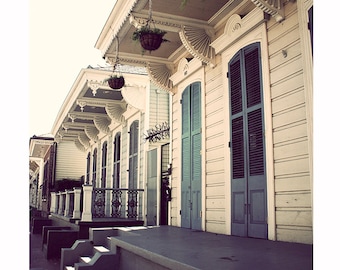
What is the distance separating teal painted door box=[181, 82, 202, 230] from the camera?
233 inches

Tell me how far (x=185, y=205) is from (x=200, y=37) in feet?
9.40

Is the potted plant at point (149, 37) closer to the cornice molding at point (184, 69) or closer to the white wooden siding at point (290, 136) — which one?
the white wooden siding at point (290, 136)

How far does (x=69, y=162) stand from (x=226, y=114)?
14.3 m

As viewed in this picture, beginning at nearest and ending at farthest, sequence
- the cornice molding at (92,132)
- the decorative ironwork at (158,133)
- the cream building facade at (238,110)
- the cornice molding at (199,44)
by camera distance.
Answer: the cream building facade at (238,110)
the cornice molding at (199,44)
the decorative ironwork at (158,133)
the cornice molding at (92,132)

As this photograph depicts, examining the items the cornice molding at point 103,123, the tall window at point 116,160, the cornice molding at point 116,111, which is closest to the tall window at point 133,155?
the cornice molding at point 116,111

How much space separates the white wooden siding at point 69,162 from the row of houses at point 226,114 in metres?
9.31

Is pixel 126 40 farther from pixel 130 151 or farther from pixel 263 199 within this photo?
pixel 130 151

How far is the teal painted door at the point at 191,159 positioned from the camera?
5926 mm

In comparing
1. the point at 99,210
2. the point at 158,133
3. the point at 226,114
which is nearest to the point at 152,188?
the point at 158,133

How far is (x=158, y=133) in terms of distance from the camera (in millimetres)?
8594

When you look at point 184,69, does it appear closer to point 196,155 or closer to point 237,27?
point 196,155

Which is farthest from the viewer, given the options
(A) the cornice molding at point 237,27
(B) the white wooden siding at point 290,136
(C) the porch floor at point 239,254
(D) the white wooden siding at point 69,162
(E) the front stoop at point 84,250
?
(D) the white wooden siding at point 69,162
